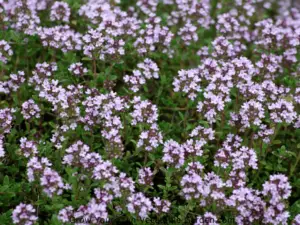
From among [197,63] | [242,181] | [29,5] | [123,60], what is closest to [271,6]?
[197,63]

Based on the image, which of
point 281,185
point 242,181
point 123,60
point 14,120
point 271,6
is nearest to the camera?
point 281,185

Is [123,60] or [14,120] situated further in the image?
[123,60]

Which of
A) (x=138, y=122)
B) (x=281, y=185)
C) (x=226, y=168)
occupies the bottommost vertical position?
(x=281, y=185)

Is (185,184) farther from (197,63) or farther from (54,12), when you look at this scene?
(54,12)

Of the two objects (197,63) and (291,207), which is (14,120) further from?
(291,207)

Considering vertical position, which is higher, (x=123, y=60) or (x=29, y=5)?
(x=29, y=5)

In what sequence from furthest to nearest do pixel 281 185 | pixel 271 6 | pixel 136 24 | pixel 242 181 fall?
pixel 271 6 → pixel 136 24 → pixel 242 181 → pixel 281 185

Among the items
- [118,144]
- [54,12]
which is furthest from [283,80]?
[54,12]
